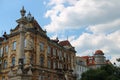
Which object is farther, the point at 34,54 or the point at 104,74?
the point at 104,74

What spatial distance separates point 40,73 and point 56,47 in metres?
11.2

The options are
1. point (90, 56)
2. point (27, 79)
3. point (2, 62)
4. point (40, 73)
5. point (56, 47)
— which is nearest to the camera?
point (27, 79)

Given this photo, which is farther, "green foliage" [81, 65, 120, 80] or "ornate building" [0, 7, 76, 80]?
"green foliage" [81, 65, 120, 80]

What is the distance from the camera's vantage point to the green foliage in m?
62.7

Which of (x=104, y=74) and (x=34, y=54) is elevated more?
(x=34, y=54)

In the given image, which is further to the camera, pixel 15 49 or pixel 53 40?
pixel 53 40

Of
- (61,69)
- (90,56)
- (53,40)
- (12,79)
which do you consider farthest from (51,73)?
(90,56)

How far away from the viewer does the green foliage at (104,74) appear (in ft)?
206

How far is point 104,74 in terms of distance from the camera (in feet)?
207

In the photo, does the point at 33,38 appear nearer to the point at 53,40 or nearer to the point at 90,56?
the point at 53,40

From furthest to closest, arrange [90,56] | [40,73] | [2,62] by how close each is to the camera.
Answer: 1. [90,56]
2. [2,62]
3. [40,73]

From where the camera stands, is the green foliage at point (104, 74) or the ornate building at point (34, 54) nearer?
the ornate building at point (34, 54)

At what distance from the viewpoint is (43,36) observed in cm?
6512

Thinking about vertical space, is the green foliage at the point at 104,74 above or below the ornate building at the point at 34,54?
below
